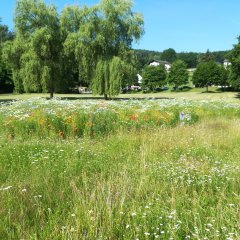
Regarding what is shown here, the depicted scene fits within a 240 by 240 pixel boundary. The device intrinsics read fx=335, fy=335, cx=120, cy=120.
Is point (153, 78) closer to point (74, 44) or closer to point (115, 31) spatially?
point (115, 31)

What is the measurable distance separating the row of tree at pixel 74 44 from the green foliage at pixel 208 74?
149ft

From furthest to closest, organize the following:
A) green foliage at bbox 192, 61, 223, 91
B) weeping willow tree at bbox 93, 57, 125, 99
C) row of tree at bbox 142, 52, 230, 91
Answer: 1. row of tree at bbox 142, 52, 230, 91
2. green foliage at bbox 192, 61, 223, 91
3. weeping willow tree at bbox 93, 57, 125, 99

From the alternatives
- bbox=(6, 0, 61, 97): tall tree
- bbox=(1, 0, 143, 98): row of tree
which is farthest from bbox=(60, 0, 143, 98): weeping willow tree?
bbox=(6, 0, 61, 97): tall tree

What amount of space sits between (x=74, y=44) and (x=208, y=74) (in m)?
49.5

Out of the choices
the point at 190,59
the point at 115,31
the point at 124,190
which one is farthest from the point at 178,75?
the point at 190,59

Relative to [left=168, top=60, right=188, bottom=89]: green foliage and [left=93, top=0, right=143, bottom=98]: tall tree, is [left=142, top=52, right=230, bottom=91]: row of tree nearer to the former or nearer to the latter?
[left=168, top=60, right=188, bottom=89]: green foliage

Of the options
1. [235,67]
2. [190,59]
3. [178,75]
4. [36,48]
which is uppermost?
[190,59]

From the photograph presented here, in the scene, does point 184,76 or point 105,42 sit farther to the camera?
point 184,76

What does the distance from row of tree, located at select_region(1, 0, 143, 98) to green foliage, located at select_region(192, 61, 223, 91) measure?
45480mm

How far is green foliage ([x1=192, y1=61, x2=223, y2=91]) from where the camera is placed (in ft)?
250

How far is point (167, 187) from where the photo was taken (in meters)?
5.09

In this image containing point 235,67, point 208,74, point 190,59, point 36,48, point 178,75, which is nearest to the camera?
point 36,48

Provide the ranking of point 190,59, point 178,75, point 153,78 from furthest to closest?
1. point 190,59
2. point 153,78
3. point 178,75

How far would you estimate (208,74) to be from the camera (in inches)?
3024
